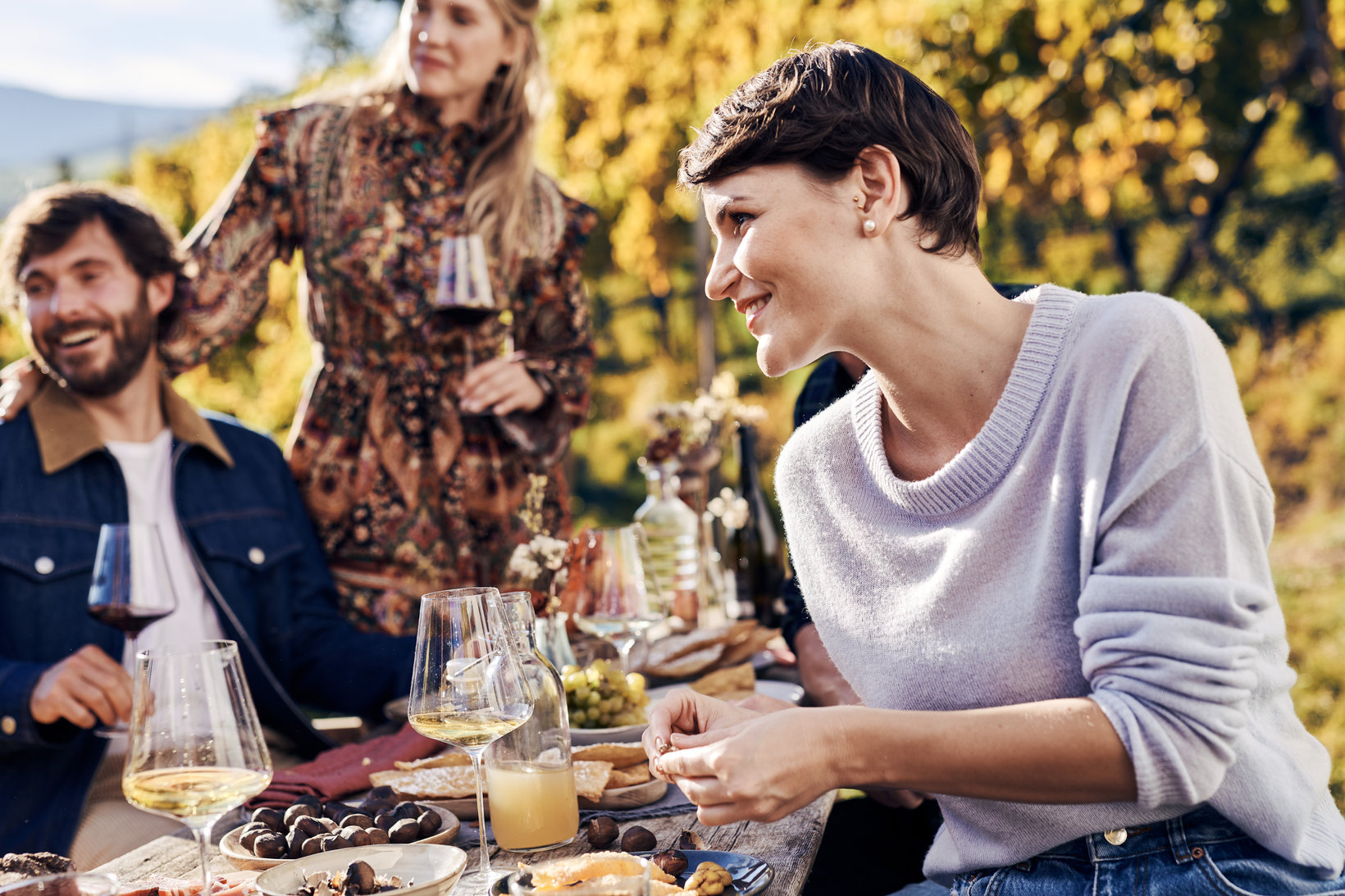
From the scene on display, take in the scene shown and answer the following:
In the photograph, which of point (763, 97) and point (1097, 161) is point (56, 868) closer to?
point (763, 97)

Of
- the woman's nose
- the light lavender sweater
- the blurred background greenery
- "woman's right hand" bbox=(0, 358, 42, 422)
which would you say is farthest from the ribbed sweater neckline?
the blurred background greenery

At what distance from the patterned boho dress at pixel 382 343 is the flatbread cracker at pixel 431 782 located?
1.37 meters

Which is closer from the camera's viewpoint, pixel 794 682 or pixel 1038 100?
pixel 794 682

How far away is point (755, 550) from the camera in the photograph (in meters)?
3.28

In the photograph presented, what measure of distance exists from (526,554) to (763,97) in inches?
41.1

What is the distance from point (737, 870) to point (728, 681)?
3.24ft

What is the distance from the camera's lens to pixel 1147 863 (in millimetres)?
1369

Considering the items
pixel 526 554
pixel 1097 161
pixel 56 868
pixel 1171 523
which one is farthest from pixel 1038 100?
pixel 56 868

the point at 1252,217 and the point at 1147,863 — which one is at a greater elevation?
the point at 1252,217

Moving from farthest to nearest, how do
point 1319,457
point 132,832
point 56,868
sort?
1. point 1319,457
2. point 132,832
3. point 56,868

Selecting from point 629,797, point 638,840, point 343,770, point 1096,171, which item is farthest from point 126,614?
point 1096,171

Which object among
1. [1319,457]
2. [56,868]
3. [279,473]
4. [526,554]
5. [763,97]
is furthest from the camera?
[1319,457]

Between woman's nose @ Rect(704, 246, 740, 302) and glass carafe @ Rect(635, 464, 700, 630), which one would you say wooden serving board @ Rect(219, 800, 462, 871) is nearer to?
woman's nose @ Rect(704, 246, 740, 302)

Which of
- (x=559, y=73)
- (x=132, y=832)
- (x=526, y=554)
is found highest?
(x=559, y=73)
